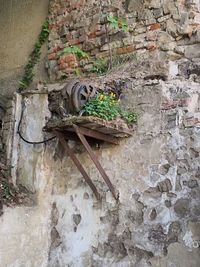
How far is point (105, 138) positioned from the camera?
4004 mm

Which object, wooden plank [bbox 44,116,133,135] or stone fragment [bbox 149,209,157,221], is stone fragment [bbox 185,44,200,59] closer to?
wooden plank [bbox 44,116,133,135]

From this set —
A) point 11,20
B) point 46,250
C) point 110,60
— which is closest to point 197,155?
point 110,60

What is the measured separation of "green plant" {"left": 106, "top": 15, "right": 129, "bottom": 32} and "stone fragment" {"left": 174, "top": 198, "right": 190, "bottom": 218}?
204 centimetres

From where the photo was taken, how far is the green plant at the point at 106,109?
386cm

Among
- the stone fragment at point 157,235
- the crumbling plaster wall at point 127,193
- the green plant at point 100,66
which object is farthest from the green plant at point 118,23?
the stone fragment at point 157,235

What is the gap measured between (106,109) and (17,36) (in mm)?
2263

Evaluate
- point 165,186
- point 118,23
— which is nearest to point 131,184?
point 165,186

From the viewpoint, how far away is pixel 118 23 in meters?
4.62

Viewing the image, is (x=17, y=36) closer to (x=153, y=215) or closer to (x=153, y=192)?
(x=153, y=192)

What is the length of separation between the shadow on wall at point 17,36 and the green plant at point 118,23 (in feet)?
3.79

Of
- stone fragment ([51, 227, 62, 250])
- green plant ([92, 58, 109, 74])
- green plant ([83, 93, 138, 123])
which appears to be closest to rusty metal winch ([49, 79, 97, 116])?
green plant ([83, 93, 138, 123])

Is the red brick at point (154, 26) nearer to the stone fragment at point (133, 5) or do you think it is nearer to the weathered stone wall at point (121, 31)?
the weathered stone wall at point (121, 31)

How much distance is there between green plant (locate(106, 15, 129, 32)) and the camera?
14.9ft

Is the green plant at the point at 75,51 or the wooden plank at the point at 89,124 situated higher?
the green plant at the point at 75,51
